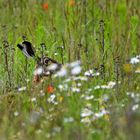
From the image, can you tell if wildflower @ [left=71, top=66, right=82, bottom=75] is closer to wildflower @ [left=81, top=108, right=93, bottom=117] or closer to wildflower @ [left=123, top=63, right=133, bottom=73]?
wildflower @ [left=81, top=108, right=93, bottom=117]

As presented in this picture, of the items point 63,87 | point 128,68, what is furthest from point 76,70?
point 128,68

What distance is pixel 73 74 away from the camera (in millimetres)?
4273

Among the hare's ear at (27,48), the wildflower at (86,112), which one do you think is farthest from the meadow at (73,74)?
the hare's ear at (27,48)

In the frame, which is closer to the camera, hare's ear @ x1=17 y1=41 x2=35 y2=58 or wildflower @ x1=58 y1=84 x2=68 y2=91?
wildflower @ x1=58 y1=84 x2=68 y2=91

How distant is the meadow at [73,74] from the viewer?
3.78 m

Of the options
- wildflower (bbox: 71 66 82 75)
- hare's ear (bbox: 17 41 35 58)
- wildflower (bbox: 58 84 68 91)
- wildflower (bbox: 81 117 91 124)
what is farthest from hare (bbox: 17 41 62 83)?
wildflower (bbox: 81 117 91 124)

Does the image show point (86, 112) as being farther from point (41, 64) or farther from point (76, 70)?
point (41, 64)

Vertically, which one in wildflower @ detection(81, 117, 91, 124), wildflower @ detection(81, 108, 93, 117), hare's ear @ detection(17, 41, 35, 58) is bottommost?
wildflower @ detection(81, 117, 91, 124)

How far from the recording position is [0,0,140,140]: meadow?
3.78m

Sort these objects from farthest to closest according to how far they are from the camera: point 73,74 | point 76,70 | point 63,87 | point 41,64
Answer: point 41,64 → point 73,74 → point 63,87 → point 76,70

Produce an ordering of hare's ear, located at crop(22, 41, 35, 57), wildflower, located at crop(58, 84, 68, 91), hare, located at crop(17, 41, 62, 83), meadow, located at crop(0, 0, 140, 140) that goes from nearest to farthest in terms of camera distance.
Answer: meadow, located at crop(0, 0, 140, 140) → wildflower, located at crop(58, 84, 68, 91) → hare, located at crop(17, 41, 62, 83) → hare's ear, located at crop(22, 41, 35, 57)

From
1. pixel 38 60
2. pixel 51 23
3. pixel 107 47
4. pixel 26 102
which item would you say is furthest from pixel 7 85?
pixel 51 23

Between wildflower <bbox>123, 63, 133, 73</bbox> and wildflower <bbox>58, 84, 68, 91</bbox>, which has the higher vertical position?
wildflower <bbox>123, 63, 133, 73</bbox>

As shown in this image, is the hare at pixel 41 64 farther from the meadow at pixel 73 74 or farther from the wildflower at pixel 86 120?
the wildflower at pixel 86 120
